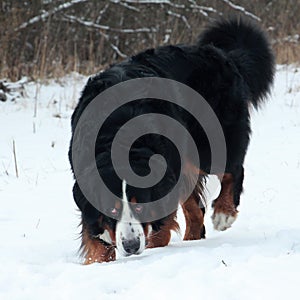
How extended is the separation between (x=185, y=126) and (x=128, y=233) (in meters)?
Answer: 1.15

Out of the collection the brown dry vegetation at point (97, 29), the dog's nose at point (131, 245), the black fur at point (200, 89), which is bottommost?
the brown dry vegetation at point (97, 29)

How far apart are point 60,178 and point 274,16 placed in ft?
28.3

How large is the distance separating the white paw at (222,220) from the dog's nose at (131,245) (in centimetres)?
139

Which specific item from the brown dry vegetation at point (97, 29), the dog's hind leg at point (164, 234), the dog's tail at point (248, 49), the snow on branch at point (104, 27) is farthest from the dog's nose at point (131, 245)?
the snow on branch at point (104, 27)

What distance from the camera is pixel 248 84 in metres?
4.66

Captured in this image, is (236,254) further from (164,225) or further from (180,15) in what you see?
(180,15)

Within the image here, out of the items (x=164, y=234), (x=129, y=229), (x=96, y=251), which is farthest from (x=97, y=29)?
(x=129, y=229)

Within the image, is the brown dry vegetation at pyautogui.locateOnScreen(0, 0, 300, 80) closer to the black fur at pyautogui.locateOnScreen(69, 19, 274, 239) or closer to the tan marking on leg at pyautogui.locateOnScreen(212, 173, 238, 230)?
the black fur at pyautogui.locateOnScreen(69, 19, 274, 239)

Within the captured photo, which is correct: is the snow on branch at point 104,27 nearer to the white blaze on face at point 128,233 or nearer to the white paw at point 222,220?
the white paw at point 222,220

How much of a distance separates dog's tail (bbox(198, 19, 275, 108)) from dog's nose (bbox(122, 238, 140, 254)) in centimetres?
192

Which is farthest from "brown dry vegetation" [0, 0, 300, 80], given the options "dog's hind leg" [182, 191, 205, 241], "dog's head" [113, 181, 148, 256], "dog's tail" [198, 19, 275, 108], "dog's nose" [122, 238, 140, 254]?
"dog's nose" [122, 238, 140, 254]

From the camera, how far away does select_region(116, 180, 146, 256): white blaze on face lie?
313 cm

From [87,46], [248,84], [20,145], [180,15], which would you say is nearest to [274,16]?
[180,15]

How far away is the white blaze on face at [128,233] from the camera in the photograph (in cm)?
313
